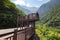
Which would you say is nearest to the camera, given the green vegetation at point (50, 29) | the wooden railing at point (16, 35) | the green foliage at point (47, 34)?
the wooden railing at point (16, 35)

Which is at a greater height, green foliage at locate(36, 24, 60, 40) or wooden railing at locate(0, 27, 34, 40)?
wooden railing at locate(0, 27, 34, 40)

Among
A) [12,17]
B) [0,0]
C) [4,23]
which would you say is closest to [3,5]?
[0,0]

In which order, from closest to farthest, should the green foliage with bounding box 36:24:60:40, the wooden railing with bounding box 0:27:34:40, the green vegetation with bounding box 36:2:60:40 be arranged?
the wooden railing with bounding box 0:27:34:40 < the green foliage with bounding box 36:24:60:40 < the green vegetation with bounding box 36:2:60:40

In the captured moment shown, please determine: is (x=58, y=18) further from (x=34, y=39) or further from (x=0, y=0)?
(x=34, y=39)

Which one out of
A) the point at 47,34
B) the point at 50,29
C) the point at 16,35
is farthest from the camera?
the point at 50,29

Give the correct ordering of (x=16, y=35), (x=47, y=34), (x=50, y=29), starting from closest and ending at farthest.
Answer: (x=16, y=35) < (x=47, y=34) < (x=50, y=29)

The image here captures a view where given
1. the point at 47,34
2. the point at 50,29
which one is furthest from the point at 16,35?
the point at 50,29

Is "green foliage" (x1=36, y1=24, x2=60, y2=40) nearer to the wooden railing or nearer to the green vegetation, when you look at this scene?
the green vegetation

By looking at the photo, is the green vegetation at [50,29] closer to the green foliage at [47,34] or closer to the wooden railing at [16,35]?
the green foliage at [47,34]

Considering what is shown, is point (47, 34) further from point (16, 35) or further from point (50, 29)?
point (16, 35)

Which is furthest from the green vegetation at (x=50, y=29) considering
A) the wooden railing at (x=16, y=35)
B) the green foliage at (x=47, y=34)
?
the wooden railing at (x=16, y=35)

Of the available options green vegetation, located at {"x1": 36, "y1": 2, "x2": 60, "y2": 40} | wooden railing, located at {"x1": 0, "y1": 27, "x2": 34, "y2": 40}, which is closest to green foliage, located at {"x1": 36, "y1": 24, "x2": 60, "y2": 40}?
green vegetation, located at {"x1": 36, "y1": 2, "x2": 60, "y2": 40}

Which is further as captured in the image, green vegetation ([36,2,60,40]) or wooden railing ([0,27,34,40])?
green vegetation ([36,2,60,40])

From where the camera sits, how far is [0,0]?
3888 centimetres
